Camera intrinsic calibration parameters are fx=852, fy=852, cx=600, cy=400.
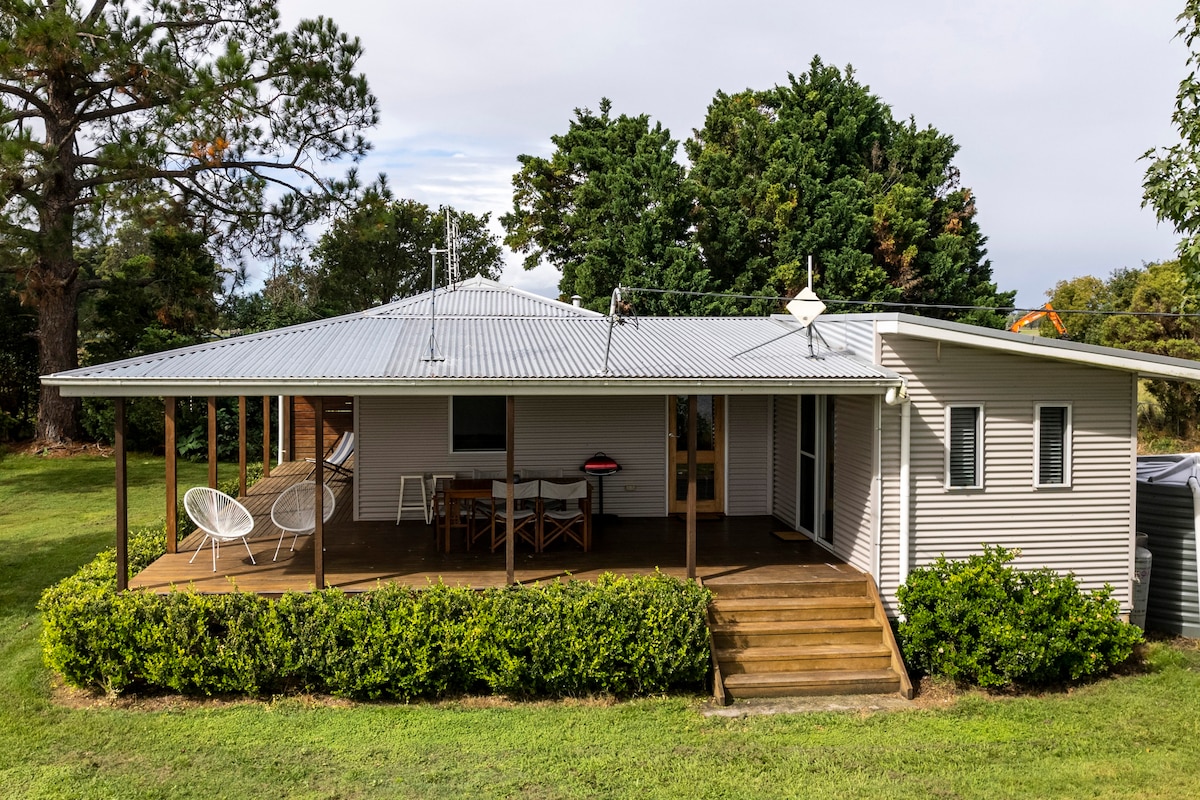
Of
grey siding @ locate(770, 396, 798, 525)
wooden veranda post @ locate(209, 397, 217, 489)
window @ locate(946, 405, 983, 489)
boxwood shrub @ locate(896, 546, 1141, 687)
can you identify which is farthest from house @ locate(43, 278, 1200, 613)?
wooden veranda post @ locate(209, 397, 217, 489)

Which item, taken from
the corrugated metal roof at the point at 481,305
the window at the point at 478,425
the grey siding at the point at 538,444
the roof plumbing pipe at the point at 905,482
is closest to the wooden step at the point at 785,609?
the roof plumbing pipe at the point at 905,482

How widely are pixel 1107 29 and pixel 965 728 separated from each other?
1590 cm

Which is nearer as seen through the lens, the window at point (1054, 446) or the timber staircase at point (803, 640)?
the timber staircase at point (803, 640)

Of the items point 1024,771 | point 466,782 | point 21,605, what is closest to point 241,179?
point 21,605

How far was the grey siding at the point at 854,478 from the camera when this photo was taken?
28.0 ft

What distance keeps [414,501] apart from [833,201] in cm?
1739

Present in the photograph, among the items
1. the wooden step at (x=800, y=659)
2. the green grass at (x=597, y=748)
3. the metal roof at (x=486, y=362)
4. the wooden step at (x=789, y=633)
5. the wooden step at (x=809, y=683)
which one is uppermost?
the metal roof at (x=486, y=362)

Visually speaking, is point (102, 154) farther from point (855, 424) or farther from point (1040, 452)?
point (1040, 452)

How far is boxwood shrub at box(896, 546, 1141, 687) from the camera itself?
7617mm

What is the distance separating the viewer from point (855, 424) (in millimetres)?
8930

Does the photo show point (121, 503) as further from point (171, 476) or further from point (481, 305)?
point (481, 305)

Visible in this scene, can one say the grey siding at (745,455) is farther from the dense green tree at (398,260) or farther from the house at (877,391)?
the dense green tree at (398,260)

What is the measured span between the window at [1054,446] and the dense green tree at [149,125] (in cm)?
1759

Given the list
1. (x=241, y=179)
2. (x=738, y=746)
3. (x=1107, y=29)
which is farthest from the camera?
(x=241, y=179)
